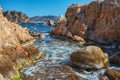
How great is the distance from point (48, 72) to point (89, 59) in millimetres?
4489

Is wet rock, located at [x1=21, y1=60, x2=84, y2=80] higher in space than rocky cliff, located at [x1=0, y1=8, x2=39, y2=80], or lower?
lower

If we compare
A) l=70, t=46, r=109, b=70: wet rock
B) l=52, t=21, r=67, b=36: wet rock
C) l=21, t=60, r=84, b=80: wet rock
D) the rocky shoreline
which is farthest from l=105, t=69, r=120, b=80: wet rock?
l=52, t=21, r=67, b=36: wet rock

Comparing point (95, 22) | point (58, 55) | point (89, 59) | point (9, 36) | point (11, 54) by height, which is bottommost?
point (58, 55)

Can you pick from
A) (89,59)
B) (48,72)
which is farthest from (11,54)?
(89,59)

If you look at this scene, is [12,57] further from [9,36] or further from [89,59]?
[9,36]

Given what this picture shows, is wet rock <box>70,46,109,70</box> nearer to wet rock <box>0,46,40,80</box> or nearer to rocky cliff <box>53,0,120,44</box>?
wet rock <box>0,46,40,80</box>

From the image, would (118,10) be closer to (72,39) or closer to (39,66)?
(72,39)

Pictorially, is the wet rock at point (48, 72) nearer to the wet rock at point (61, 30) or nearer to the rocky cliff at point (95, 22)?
the rocky cliff at point (95, 22)

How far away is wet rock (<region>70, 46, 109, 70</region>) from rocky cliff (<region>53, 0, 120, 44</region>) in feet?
61.1

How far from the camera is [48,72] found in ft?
80.2

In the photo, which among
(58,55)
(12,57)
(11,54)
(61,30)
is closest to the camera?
(12,57)

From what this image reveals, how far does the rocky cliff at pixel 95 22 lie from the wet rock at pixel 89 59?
18.6m

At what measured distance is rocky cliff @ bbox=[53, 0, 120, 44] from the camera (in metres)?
46.9

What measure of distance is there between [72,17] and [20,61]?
4099 cm
